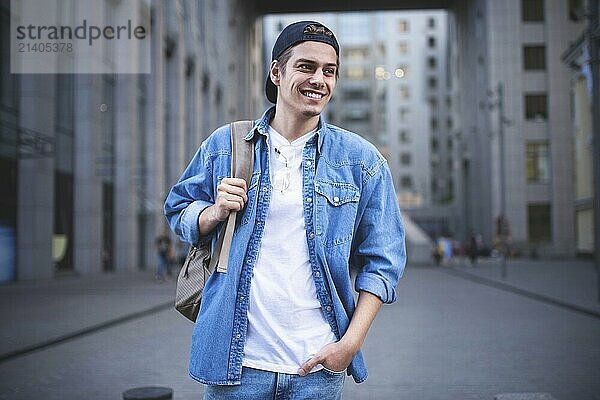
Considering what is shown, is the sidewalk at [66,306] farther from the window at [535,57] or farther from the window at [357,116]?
the window at [357,116]

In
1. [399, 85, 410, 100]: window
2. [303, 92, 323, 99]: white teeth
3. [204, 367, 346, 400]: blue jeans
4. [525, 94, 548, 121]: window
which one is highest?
[399, 85, 410, 100]: window

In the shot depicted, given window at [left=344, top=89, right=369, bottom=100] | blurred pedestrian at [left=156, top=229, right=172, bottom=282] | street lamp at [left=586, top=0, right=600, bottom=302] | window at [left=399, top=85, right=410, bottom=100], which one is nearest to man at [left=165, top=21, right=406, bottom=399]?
street lamp at [left=586, top=0, right=600, bottom=302]

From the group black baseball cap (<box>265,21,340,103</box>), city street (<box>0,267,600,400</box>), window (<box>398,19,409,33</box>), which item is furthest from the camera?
window (<box>398,19,409,33</box>)

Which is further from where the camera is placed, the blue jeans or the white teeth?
the white teeth

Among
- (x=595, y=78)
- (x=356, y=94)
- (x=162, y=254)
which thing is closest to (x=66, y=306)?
(x=162, y=254)

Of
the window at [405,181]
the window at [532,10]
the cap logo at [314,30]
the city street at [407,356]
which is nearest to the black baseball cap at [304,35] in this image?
the cap logo at [314,30]

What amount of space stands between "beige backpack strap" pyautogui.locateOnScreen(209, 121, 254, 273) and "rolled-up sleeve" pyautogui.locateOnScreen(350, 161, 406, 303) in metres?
0.39

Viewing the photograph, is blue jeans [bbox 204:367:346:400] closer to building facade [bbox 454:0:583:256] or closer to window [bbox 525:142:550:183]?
building facade [bbox 454:0:583:256]

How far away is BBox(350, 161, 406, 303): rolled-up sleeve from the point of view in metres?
2.25

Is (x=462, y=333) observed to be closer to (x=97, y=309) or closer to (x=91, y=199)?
(x=97, y=309)

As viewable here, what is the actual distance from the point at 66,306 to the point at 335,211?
1384cm

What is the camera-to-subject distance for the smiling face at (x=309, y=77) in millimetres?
2260

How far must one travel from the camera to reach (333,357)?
7.03 ft

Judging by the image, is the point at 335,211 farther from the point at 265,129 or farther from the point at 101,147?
the point at 101,147
